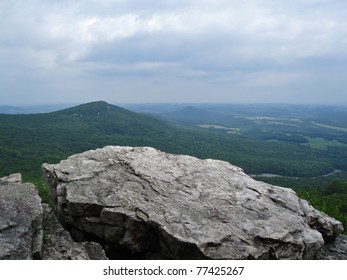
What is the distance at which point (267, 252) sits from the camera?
12555 mm

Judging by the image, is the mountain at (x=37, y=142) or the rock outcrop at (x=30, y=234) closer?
the rock outcrop at (x=30, y=234)

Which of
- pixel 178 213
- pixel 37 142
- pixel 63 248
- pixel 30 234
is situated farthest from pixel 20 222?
pixel 37 142

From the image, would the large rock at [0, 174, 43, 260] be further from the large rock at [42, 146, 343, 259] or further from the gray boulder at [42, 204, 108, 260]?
the large rock at [42, 146, 343, 259]

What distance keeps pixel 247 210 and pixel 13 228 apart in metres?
9.44

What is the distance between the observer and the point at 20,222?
11.2 meters

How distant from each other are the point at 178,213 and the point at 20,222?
5.98 meters

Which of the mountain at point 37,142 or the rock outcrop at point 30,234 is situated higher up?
the rock outcrop at point 30,234

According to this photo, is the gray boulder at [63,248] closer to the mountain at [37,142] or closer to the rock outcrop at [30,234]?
the rock outcrop at [30,234]

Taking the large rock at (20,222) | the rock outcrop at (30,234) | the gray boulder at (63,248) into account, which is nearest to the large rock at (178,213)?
the gray boulder at (63,248)

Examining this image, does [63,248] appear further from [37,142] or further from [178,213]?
[37,142]

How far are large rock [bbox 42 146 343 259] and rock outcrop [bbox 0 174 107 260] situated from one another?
4.27 ft

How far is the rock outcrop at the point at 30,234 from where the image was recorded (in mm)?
10133

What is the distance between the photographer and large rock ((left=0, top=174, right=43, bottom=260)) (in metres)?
9.95

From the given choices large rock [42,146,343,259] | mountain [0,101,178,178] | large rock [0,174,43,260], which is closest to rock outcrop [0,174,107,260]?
large rock [0,174,43,260]
